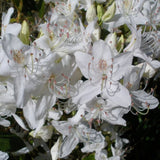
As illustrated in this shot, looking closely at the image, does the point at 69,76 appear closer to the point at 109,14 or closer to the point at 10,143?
the point at 109,14

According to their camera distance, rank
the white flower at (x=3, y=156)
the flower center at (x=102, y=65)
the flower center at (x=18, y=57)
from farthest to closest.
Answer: the white flower at (x=3, y=156) → the flower center at (x=102, y=65) → the flower center at (x=18, y=57)

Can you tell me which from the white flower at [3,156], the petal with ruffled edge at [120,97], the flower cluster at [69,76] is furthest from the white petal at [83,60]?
the white flower at [3,156]

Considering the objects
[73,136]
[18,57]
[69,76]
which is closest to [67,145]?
[73,136]

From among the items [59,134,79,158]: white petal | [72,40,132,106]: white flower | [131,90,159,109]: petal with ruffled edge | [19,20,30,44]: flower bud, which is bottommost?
[59,134,79,158]: white petal

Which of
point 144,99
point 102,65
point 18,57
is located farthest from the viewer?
point 144,99

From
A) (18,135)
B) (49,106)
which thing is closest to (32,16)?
(18,135)

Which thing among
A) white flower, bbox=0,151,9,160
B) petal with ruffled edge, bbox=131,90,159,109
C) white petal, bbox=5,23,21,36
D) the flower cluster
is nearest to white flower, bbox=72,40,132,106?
the flower cluster

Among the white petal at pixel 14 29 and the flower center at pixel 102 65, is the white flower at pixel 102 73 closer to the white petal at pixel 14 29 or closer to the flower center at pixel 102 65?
the flower center at pixel 102 65

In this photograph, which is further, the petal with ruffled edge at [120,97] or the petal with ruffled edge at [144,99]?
the petal with ruffled edge at [144,99]

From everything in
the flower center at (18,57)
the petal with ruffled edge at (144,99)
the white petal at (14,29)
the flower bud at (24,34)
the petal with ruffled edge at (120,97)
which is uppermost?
the white petal at (14,29)

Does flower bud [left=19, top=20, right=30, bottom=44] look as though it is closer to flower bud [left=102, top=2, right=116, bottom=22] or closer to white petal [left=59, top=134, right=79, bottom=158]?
flower bud [left=102, top=2, right=116, bottom=22]

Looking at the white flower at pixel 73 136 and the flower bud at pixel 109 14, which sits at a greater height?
the flower bud at pixel 109 14
